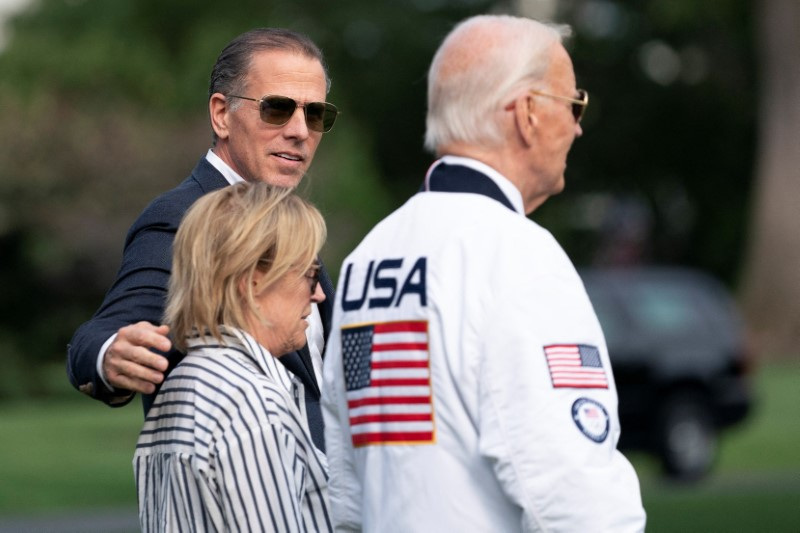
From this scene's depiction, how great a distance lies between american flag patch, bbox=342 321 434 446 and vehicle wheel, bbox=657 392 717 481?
11.7 m

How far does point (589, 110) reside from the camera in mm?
41438

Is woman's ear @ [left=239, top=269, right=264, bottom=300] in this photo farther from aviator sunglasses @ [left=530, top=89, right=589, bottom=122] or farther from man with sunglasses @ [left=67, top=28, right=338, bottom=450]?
aviator sunglasses @ [left=530, top=89, right=589, bottom=122]

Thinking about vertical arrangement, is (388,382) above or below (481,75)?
below

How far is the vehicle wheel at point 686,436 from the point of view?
14.4m

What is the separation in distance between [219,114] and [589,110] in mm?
38198

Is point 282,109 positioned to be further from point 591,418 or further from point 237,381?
point 591,418

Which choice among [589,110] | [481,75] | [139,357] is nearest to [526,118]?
[481,75]

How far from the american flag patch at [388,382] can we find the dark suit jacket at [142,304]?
39cm

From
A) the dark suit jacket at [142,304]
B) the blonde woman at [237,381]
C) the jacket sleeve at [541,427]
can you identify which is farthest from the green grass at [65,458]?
the jacket sleeve at [541,427]

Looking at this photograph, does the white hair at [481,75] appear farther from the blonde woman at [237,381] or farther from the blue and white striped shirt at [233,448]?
the blue and white striped shirt at [233,448]

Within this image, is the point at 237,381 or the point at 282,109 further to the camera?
the point at 282,109

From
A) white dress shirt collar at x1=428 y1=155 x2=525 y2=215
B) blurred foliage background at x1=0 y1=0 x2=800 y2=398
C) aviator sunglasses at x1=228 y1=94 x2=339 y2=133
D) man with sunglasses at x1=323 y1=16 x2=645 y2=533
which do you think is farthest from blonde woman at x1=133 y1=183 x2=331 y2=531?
blurred foliage background at x1=0 y1=0 x2=800 y2=398

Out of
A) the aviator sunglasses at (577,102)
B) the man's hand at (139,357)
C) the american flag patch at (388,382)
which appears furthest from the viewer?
the aviator sunglasses at (577,102)

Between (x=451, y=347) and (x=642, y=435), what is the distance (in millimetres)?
11853
